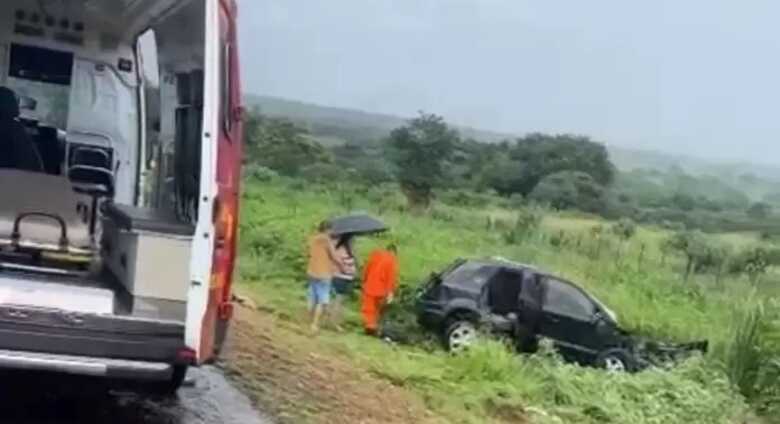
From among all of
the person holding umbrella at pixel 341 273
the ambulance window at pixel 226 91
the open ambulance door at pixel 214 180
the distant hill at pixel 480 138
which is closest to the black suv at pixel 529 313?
the person holding umbrella at pixel 341 273

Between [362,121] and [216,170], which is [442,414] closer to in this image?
[216,170]

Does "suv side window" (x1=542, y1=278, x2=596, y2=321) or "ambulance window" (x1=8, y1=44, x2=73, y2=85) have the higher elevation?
"ambulance window" (x1=8, y1=44, x2=73, y2=85)

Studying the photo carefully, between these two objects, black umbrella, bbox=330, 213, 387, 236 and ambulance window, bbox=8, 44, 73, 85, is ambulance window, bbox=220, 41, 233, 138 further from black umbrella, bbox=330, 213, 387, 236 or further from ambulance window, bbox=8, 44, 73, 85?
black umbrella, bbox=330, 213, 387, 236

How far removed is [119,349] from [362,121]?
429 ft

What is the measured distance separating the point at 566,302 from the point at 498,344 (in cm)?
697

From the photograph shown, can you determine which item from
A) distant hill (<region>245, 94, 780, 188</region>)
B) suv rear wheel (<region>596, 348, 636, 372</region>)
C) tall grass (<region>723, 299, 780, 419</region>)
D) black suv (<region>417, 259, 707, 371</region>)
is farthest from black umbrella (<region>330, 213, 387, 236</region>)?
distant hill (<region>245, 94, 780, 188</region>)

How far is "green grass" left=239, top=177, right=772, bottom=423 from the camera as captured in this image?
1195 cm

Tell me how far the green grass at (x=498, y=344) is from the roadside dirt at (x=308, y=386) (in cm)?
51

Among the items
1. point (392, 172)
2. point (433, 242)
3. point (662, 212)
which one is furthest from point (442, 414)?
point (662, 212)

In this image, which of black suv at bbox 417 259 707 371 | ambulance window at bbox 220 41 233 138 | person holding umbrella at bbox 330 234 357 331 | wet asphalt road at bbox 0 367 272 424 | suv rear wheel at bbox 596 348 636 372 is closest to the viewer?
ambulance window at bbox 220 41 233 138

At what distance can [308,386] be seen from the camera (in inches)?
365

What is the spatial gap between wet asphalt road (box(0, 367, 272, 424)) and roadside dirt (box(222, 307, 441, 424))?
25 centimetres

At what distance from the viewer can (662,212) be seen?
9038 cm

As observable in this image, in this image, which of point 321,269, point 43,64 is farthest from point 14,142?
point 321,269
